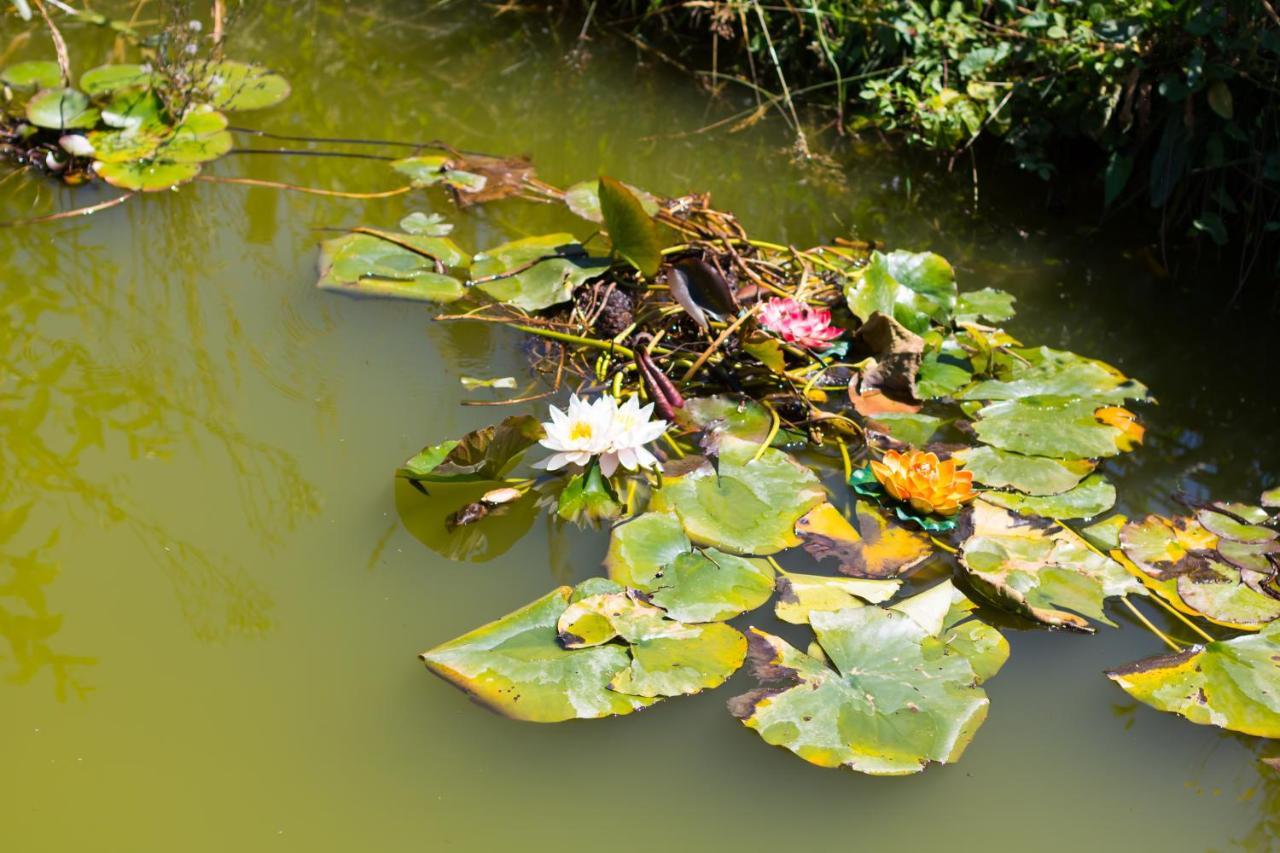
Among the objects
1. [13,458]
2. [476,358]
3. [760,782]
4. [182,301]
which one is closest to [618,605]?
[760,782]

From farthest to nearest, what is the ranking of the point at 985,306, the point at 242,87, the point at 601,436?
the point at 242,87 < the point at 985,306 < the point at 601,436

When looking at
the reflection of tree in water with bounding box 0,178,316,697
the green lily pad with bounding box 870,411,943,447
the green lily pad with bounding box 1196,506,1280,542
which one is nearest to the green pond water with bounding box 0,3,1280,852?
the reflection of tree in water with bounding box 0,178,316,697

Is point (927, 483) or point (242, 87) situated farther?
point (242, 87)

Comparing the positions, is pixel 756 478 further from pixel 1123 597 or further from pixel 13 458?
pixel 13 458

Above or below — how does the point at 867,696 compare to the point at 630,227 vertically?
below

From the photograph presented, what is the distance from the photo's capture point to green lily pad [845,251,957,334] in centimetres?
234

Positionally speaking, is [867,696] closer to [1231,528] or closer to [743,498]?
[743,498]

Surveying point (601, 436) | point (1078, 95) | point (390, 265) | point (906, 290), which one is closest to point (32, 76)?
point (390, 265)

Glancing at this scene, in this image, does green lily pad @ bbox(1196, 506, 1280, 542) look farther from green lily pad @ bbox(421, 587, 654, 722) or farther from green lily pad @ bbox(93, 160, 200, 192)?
green lily pad @ bbox(93, 160, 200, 192)

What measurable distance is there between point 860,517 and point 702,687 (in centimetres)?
53

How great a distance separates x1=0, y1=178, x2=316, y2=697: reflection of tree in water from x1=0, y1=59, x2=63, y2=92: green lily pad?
76 centimetres

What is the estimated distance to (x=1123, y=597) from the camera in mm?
1808

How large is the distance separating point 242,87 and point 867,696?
268cm

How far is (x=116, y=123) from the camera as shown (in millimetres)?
2992
